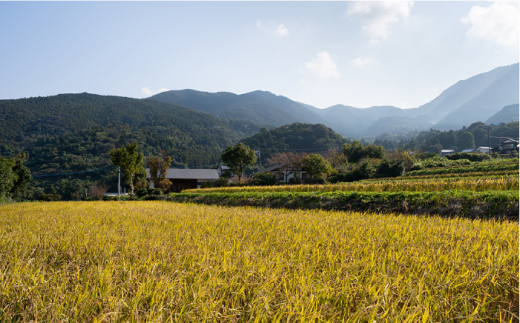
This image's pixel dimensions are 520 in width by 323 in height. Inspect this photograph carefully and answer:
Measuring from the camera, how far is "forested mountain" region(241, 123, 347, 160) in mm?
88062

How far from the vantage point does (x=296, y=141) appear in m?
93.4

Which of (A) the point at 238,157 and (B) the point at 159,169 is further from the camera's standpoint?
(A) the point at 238,157

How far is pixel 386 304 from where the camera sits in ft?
5.47

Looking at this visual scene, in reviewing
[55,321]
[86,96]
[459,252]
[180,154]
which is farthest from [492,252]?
[86,96]

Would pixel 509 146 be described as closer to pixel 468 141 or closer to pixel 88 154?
pixel 468 141

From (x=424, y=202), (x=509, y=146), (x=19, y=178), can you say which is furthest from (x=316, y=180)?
(x=509, y=146)

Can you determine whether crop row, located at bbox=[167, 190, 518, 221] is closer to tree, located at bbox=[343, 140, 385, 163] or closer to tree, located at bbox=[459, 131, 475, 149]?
tree, located at bbox=[343, 140, 385, 163]

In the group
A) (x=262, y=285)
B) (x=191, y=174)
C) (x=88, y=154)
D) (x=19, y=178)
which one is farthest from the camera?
(x=88, y=154)

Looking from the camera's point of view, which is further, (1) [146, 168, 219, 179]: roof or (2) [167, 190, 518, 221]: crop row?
(1) [146, 168, 219, 179]: roof

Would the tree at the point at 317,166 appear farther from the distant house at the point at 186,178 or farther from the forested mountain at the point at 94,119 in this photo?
the forested mountain at the point at 94,119

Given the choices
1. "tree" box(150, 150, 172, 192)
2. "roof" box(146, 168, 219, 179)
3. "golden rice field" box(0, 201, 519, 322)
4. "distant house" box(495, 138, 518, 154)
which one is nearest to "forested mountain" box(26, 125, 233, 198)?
"roof" box(146, 168, 219, 179)

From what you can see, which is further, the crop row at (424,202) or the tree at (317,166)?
the tree at (317,166)

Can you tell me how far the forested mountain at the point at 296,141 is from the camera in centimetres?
8806

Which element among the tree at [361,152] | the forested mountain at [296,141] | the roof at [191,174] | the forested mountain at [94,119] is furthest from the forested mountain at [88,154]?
the tree at [361,152]
